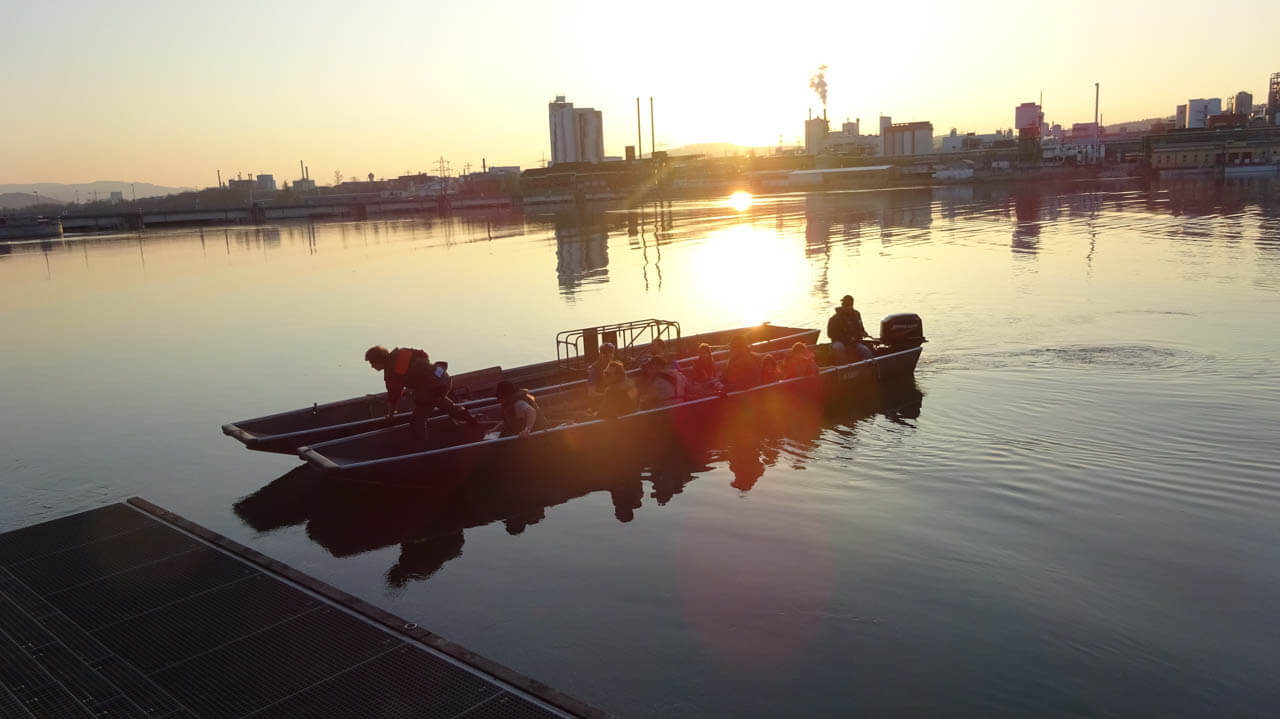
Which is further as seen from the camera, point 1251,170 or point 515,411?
point 1251,170

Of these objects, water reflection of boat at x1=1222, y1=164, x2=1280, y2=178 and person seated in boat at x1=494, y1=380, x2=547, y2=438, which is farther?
water reflection of boat at x1=1222, y1=164, x2=1280, y2=178

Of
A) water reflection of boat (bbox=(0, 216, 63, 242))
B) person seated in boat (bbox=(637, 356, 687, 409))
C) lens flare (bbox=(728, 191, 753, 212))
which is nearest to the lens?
person seated in boat (bbox=(637, 356, 687, 409))

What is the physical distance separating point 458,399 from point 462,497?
3.71 meters

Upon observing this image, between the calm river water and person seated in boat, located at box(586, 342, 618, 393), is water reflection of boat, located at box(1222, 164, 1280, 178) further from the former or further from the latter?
person seated in boat, located at box(586, 342, 618, 393)

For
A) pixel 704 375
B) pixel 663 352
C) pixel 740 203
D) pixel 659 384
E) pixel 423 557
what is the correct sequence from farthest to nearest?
1. pixel 740 203
2. pixel 663 352
3. pixel 704 375
4. pixel 659 384
5. pixel 423 557

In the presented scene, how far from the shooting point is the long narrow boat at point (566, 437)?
15.8m

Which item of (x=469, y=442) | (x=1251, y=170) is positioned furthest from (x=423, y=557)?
(x=1251, y=170)

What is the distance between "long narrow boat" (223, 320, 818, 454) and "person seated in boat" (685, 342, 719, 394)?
239 centimetres

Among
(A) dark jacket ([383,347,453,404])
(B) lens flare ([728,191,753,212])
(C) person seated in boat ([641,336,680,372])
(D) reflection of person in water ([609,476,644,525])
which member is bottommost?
(D) reflection of person in water ([609,476,644,525])

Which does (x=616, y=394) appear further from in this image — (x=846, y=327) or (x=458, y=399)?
(x=846, y=327)

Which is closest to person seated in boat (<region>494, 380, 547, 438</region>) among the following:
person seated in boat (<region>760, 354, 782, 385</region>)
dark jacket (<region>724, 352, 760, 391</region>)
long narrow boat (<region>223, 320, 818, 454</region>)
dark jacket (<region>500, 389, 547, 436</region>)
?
dark jacket (<region>500, 389, 547, 436</region>)

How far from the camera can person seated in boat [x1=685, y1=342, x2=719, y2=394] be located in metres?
19.1

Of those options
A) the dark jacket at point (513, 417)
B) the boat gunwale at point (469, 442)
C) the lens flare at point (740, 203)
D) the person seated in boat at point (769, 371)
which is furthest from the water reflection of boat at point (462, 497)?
the lens flare at point (740, 203)

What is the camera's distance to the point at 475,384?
2017 centimetres
